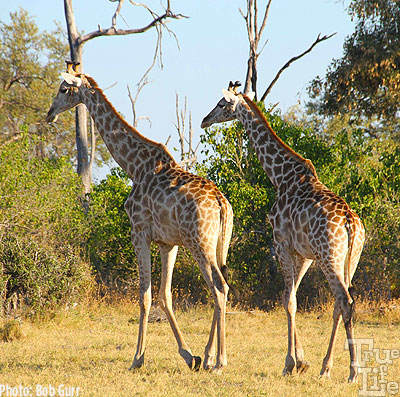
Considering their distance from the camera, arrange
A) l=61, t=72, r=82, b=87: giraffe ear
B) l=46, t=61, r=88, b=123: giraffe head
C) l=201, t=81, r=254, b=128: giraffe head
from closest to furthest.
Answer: l=61, t=72, r=82, b=87: giraffe ear, l=46, t=61, r=88, b=123: giraffe head, l=201, t=81, r=254, b=128: giraffe head

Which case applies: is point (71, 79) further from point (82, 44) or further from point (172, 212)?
point (82, 44)

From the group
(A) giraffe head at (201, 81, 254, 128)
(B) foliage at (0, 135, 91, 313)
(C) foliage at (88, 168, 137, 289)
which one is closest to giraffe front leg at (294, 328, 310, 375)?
(A) giraffe head at (201, 81, 254, 128)

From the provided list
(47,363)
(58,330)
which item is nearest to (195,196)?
(47,363)

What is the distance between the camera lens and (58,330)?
10.3m

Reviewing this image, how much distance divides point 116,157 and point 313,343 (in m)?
4.68

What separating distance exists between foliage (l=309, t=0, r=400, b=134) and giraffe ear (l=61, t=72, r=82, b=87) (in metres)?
12.9

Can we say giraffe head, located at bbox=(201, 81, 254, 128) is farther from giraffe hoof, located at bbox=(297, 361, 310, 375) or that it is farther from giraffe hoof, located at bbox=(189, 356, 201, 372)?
giraffe hoof, located at bbox=(297, 361, 310, 375)

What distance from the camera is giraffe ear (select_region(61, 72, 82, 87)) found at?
811 centimetres

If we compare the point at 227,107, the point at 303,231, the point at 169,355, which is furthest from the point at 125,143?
the point at 169,355

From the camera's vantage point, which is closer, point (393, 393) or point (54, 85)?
point (393, 393)

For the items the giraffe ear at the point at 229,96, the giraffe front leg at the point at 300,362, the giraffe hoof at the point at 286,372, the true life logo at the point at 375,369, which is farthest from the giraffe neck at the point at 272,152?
the giraffe hoof at the point at 286,372

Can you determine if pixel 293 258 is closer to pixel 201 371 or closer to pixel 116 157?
pixel 201 371

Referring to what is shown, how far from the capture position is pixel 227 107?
8.77m

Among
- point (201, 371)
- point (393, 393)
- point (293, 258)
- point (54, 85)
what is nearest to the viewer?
point (393, 393)
